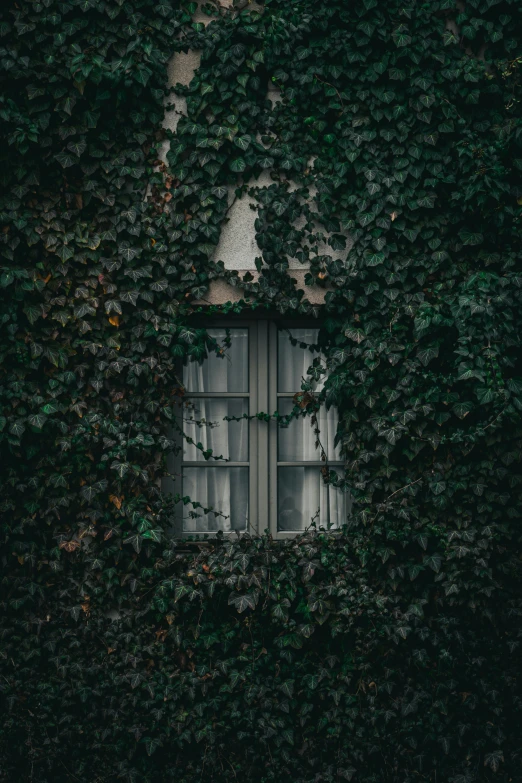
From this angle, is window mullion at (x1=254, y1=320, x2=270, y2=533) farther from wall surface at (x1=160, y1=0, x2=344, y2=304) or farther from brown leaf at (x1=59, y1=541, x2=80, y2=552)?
brown leaf at (x1=59, y1=541, x2=80, y2=552)

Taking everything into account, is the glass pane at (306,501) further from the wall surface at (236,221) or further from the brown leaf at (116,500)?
the wall surface at (236,221)

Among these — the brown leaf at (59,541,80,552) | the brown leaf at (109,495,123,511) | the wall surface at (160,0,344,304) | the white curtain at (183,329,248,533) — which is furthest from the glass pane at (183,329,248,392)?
the brown leaf at (59,541,80,552)

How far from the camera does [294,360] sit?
5270 mm

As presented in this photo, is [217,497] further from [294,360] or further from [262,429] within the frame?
[294,360]

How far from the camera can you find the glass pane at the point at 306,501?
5.22 m

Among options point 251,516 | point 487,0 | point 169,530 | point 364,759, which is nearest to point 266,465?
point 251,516

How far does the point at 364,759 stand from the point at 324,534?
1401 mm

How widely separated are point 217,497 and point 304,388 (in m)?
0.97

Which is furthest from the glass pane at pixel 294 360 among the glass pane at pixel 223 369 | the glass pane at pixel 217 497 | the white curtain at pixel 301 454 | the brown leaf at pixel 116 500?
the brown leaf at pixel 116 500

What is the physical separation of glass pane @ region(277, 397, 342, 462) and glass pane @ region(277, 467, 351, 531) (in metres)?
0.11

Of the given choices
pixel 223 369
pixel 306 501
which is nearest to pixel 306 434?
pixel 306 501

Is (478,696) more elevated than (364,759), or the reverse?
(478,696)

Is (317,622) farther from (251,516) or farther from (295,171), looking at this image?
(295,171)

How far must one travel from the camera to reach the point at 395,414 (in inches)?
194
